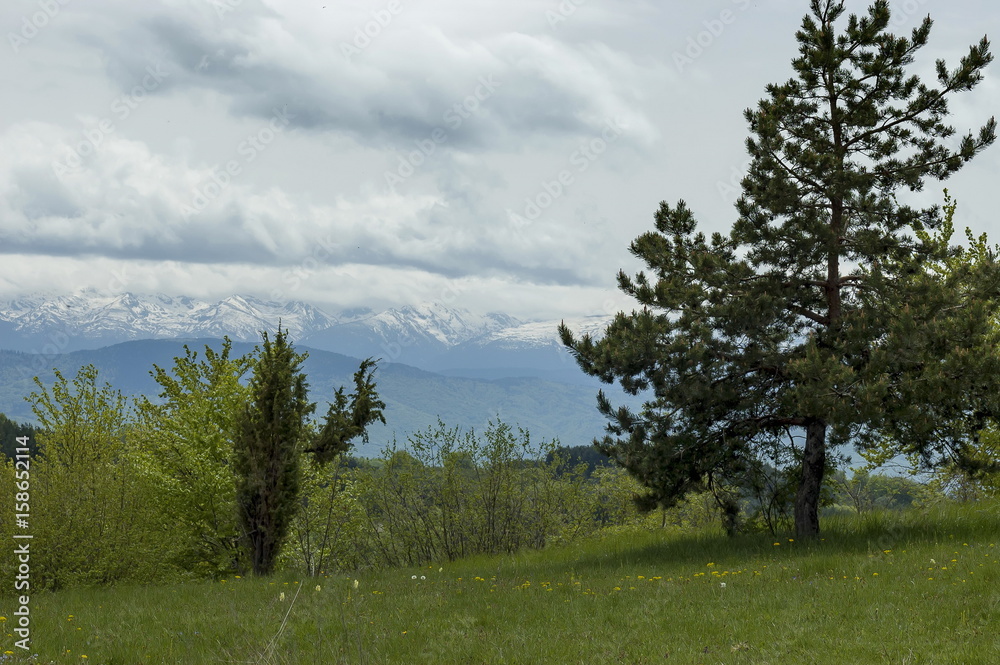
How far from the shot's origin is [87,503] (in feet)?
56.9

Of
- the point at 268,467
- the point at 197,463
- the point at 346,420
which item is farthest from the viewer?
the point at 197,463

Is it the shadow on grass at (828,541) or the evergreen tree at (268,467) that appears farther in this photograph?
the evergreen tree at (268,467)

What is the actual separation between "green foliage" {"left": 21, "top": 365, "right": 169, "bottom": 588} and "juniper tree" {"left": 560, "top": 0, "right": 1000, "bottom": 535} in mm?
12013

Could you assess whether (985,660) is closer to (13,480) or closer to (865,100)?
(865,100)

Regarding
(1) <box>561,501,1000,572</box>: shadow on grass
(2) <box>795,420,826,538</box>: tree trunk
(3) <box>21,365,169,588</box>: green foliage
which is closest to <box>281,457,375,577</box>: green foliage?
(3) <box>21,365,169,588</box>: green foliage

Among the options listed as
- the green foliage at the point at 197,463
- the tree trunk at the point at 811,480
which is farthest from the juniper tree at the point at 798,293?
the green foliage at the point at 197,463

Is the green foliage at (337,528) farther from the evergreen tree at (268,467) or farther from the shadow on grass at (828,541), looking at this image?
the shadow on grass at (828,541)

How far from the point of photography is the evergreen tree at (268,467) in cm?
1589

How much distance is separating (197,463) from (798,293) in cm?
1643

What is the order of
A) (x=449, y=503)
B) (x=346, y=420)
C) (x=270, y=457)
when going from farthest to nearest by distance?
1. (x=449, y=503)
2. (x=346, y=420)
3. (x=270, y=457)

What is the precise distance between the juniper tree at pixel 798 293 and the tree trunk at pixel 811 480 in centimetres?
3

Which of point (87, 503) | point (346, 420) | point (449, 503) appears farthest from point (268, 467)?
point (449, 503)

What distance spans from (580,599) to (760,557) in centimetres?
463

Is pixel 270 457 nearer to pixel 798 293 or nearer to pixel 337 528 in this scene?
pixel 337 528
